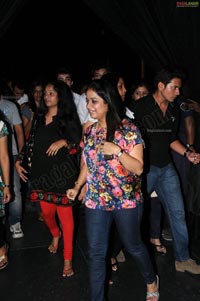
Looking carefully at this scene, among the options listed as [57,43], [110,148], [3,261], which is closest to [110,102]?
[110,148]

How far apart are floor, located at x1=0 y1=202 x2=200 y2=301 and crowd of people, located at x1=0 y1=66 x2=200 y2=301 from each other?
106 mm

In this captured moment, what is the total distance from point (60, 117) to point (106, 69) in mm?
1113

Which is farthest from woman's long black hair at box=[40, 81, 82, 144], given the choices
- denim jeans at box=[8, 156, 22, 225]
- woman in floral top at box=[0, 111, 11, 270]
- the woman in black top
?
denim jeans at box=[8, 156, 22, 225]

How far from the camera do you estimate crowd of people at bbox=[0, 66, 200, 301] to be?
234 centimetres

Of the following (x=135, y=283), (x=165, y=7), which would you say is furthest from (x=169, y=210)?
(x=165, y=7)

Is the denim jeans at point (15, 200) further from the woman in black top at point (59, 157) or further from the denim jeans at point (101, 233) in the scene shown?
the denim jeans at point (101, 233)

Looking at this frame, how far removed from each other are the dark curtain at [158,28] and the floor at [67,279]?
2043 millimetres

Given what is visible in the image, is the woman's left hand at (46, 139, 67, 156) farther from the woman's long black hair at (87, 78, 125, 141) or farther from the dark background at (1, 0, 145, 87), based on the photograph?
the dark background at (1, 0, 145, 87)

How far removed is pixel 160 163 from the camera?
313 cm

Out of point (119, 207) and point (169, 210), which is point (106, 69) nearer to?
point (169, 210)

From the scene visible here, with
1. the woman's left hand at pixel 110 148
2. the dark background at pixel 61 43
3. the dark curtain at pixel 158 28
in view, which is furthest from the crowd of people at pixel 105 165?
the dark background at pixel 61 43

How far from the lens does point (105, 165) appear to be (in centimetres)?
233

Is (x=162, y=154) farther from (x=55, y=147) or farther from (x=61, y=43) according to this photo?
(x=61, y=43)

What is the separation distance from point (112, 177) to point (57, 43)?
1138 cm
